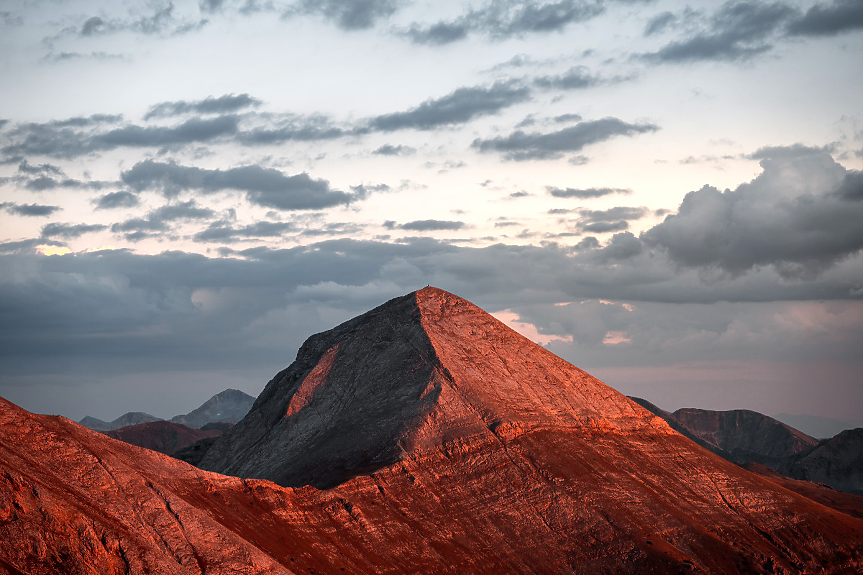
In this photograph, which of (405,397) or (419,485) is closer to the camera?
(419,485)

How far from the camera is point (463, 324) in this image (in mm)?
91938

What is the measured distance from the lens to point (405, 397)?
78.4 meters

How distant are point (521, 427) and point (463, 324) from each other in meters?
18.0

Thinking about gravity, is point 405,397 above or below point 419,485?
above

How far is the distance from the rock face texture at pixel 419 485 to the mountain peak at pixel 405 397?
0.24 meters

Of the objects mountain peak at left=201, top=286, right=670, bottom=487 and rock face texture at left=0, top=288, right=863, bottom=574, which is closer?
rock face texture at left=0, top=288, right=863, bottom=574

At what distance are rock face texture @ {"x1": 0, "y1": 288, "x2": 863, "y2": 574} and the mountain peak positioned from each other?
0.24 meters

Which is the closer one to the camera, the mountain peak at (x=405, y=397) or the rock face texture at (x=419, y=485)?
the rock face texture at (x=419, y=485)

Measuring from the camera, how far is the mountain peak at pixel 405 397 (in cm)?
7469

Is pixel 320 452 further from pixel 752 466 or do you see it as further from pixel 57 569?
pixel 752 466

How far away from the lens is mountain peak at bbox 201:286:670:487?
74.7 m

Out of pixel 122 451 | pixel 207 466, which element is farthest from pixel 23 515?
pixel 207 466

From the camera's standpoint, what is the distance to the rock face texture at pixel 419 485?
148 ft

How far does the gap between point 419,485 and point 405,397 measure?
12.0 m
